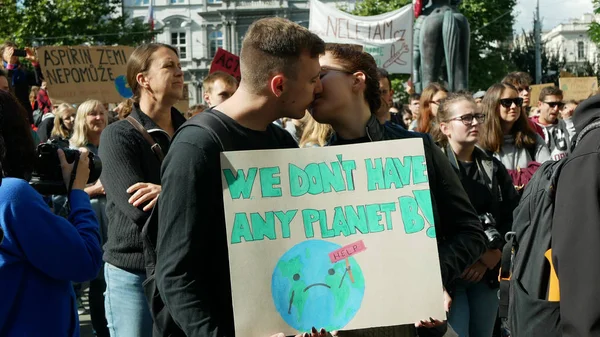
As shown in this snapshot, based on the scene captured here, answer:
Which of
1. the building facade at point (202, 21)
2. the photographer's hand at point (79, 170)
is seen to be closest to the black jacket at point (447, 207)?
the photographer's hand at point (79, 170)

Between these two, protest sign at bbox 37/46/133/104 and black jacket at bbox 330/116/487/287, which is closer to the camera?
black jacket at bbox 330/116/487/287

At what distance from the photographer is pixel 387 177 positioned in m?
2.56

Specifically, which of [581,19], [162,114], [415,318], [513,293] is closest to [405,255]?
[415,318]

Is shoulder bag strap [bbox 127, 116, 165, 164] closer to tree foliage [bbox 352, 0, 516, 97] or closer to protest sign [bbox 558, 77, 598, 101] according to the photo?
protest sign [bbox 558, 77, 598, 101]

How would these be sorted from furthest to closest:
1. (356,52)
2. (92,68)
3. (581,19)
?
1. (581,19)
2. (92,68)
3. (356,52)

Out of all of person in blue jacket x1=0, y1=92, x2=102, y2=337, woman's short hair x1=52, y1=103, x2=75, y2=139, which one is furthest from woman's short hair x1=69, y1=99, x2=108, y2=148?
person in blue jacket x1=0, y1=92, x2=102, y2=337

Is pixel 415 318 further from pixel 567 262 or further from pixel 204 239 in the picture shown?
pixel 204 239

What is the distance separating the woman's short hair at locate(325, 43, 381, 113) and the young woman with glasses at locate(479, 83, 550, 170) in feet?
9.29

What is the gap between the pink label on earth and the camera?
97.0 inches

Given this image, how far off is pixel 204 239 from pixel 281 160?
33 cm

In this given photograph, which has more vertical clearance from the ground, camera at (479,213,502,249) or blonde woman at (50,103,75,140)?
blonde woman at (50,103,75,140)

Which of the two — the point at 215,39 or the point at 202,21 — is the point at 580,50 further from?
the point at 202,21

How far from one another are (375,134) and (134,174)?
1.31 metres

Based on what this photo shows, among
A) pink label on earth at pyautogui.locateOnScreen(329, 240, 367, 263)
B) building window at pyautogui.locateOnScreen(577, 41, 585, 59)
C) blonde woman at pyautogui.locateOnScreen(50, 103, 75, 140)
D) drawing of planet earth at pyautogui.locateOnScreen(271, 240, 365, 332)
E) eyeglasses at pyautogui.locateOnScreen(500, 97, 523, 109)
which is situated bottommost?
drawing of planet earth at pyautogui.locateOnScreen(271, 240, 365, 332)
